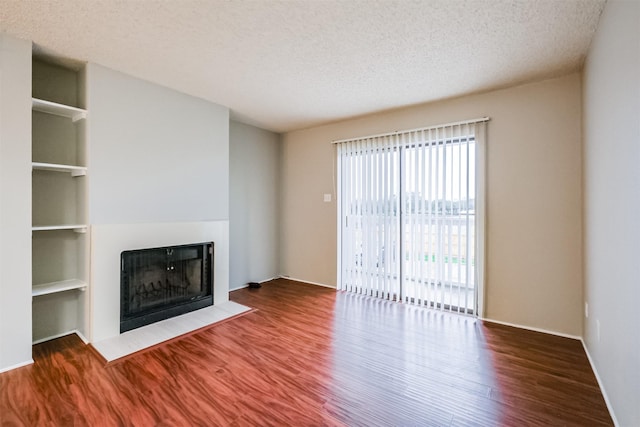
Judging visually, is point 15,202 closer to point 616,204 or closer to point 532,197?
point 616,204

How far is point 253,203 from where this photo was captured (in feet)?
14.9

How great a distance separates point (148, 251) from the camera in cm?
287

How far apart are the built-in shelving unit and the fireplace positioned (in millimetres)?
336

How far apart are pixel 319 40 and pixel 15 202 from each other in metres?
2.61

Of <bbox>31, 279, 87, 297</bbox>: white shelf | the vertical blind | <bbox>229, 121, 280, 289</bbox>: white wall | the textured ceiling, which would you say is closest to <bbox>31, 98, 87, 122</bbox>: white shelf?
the textured ceiling

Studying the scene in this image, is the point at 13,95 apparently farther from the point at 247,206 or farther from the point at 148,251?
the point at 247,206

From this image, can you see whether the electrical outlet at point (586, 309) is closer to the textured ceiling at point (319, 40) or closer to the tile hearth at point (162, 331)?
the textured ceiling at point (319, 40)

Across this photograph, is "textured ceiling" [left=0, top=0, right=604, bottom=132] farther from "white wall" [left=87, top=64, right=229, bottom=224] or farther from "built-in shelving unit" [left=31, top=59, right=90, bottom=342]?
"built-in shelving unit" [left=31, top=59, right=90, bottom=342]

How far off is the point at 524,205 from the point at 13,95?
4.56 m

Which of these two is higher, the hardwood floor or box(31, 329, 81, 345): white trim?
box(31, 329, 81, 345): white trim

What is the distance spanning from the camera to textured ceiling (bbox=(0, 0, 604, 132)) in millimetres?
1809

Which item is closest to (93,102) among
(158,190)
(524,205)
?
(158,190)

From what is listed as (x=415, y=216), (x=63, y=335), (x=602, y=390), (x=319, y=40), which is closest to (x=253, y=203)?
(x=415, y=216)

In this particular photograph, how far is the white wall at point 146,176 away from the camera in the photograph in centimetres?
256
